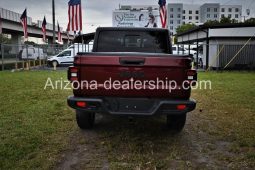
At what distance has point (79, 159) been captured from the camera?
5.08 metres

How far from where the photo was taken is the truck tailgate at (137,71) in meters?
5.38

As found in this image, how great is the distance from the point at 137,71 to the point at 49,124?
275cm

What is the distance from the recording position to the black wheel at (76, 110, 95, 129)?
6511 mm

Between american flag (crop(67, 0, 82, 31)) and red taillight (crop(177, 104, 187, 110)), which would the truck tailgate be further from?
american flag (crop(67, 0, 82, 31))

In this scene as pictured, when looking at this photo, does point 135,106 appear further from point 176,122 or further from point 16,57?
point 16,57

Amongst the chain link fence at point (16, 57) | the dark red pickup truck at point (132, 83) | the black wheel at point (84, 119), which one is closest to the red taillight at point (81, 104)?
the dark red pickup truck at point (132, 83)

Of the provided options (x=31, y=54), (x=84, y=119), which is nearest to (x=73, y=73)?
(x=84, y=119)

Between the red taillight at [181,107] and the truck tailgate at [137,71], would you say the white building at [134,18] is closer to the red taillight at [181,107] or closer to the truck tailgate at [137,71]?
the truck tailgate at [137,71]

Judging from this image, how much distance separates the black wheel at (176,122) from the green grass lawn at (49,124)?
28.2 inches

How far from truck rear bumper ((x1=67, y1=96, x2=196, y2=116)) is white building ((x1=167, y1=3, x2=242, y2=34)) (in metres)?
130

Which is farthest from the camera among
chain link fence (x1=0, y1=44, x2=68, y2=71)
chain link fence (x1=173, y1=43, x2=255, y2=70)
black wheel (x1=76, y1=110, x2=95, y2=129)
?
chain link fence (x1=0, y1=44, x2=68, y2=71)

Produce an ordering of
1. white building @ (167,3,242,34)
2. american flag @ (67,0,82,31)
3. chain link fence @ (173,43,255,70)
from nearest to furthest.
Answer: american flag @ (67,0,82,31) < chain link fence @ (173,43,255,70) < white building @ (167,3,242,34)

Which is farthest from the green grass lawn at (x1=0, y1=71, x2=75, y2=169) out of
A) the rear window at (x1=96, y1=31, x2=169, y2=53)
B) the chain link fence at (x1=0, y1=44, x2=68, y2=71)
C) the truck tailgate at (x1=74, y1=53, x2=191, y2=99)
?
the chain link fence at (x1=0, y1=44, x2=68, y2=71)

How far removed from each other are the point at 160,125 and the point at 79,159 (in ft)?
9.03
